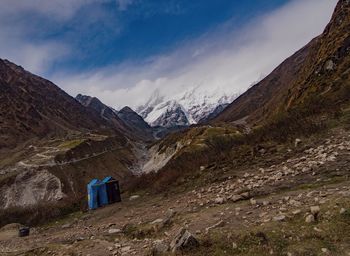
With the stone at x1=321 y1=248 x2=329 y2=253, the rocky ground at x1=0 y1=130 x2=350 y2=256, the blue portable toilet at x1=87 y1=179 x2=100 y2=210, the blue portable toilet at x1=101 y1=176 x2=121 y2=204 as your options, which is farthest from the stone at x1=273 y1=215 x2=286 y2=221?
the blue portable toilet at x1=87 y1=179 x2=100 y2=210

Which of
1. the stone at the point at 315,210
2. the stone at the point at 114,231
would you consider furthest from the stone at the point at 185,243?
the stone at the point at 114,231

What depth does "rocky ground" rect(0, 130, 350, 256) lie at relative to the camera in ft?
34.7

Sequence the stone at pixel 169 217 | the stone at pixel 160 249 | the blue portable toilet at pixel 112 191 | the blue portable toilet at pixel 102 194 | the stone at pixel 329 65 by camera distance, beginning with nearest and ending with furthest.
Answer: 1. the stone at pixel 160 249
2. the stone at pixel 169 217
3. the blue portable toilet at pixel 112 191
4. the blue portable toilet at pixel 102 194
5. the stone at pixel 329 65

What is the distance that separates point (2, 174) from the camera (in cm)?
10325

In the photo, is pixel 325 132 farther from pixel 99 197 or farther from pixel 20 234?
pixel 20 234

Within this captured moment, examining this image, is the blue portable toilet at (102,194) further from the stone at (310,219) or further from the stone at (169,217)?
the stone at (310,219)

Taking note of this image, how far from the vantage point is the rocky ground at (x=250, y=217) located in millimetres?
10570

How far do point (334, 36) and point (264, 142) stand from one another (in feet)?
299

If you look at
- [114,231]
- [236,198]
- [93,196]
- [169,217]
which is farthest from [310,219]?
[93,196]

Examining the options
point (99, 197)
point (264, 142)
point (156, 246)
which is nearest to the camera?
point (156, 246)

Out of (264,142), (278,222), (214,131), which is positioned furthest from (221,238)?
(214,131)

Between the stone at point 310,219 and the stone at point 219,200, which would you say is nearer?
the stone at point 310,219

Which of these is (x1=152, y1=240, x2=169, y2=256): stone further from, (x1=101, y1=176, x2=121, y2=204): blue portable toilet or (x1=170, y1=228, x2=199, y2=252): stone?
(x1=101, y1=176, x2=121, y2=204): blue portable toilet

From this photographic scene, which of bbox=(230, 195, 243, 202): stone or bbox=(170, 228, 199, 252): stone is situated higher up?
bbox=(230, 195, 243, 202): stone
